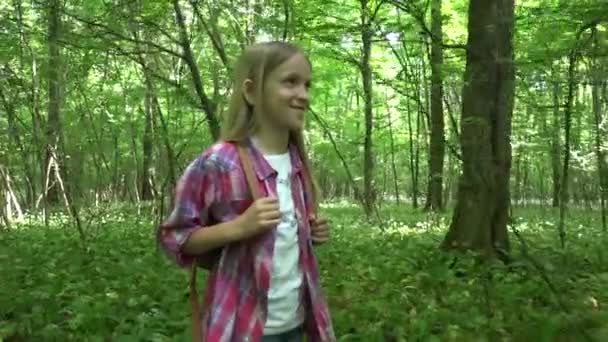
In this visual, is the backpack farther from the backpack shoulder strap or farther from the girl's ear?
the girl's ear

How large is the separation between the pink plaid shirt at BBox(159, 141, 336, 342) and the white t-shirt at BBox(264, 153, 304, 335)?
0.04 m

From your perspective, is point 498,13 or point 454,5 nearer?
point 498,13

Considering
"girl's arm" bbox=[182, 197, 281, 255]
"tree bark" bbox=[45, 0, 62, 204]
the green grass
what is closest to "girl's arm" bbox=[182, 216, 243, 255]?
"girl's arm" bbox=[182, 197, 281, 255]

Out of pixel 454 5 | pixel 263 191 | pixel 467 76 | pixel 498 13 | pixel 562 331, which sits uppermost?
pixel 454 5

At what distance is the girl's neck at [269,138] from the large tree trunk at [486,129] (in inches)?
170

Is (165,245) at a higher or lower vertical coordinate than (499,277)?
higher

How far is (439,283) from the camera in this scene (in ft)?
17.4

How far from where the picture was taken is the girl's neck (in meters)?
1.83

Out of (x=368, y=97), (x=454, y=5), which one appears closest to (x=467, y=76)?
(x=368, y=97)

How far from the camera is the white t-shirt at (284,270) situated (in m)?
1.75

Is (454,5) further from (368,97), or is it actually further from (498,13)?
(498,13)

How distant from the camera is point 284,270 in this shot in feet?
5.79

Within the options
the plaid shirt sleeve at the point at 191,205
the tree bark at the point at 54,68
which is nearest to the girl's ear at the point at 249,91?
the plaid shirt sleeve at the point at 191,205

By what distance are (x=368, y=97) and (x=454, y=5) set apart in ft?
9.62
